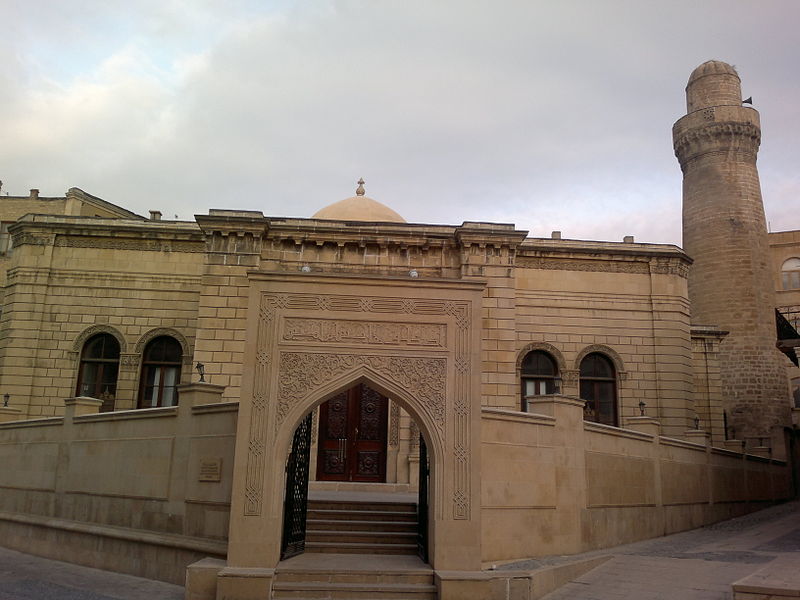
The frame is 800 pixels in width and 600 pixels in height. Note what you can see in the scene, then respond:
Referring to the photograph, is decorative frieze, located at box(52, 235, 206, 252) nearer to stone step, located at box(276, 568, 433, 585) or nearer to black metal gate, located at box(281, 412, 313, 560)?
black metal gate, located at box(281, 412, 313, 560)

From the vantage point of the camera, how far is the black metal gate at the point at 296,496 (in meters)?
8.27

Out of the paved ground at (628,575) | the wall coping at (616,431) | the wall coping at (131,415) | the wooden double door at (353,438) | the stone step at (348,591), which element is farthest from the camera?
the wooden double door at (353,438)

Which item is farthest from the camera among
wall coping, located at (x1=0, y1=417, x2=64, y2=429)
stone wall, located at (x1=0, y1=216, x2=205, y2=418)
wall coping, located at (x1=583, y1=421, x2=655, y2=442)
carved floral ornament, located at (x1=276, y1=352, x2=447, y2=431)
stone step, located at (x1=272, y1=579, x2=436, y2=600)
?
stone wall, located at (x1=0, y1=216, x2=205, y2=418)

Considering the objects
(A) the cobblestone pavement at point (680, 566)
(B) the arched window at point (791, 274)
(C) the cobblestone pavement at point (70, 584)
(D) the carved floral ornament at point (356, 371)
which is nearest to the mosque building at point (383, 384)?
(D) the carved floral ornament at point (356, 371)

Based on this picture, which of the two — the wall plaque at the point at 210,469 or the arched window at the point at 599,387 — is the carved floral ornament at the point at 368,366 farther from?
the arched window at the point at 599,387

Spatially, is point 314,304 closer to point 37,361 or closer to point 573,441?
point 573,441

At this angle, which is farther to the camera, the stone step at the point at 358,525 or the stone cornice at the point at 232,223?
the stone cornice at the point at 232,223

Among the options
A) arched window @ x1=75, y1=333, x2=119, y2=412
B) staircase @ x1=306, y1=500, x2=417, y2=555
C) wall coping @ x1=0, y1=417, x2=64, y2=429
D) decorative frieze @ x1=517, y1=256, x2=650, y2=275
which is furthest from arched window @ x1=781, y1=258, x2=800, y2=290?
wall coping @ x1=0, y1=417, x2=64, y2=429

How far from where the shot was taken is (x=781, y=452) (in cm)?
2202

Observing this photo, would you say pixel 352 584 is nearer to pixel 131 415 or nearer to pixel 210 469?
pixel 210 469

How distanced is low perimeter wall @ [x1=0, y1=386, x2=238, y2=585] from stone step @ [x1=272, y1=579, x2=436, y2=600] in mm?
1187

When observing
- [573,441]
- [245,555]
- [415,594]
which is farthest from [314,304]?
[573,441]

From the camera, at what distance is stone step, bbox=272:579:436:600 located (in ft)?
24.4

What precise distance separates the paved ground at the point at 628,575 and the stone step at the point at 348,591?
133 centimetres
